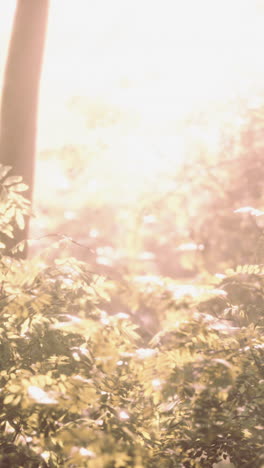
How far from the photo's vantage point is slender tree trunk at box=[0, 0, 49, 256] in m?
6.09

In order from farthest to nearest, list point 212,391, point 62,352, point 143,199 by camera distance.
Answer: point 143,199
point 62,352
point 212,391

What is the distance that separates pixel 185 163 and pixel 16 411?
580cm

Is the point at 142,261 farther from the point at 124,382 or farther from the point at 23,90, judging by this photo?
the point at 124,382

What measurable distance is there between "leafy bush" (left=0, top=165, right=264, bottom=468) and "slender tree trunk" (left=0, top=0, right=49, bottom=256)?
7.82 feet

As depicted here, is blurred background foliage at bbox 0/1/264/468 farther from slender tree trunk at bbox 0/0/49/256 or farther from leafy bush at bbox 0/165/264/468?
slender tree trunk at bbox 0/0/49/256

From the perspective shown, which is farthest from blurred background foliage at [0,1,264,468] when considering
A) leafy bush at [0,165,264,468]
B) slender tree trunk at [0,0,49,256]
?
slender tree trunk at [0,0,49,256]

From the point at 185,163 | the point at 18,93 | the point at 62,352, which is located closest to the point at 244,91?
the point at 185,163

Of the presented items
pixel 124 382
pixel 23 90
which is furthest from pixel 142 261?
pixel 124 382

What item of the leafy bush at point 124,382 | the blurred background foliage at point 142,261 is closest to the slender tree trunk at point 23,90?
the blurred background foliage at point 142,261

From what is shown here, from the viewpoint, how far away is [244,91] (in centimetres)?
845

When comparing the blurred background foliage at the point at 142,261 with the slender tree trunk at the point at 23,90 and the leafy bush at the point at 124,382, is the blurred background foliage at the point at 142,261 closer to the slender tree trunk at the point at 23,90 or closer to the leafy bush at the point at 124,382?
the leafy bush at the point at 124,382

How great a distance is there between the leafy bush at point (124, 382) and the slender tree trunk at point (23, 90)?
2.38 meters

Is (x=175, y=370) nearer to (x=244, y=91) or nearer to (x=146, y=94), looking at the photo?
(x=244, y=91)

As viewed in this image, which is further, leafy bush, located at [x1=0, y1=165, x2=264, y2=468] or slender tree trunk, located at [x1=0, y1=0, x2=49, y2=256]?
slender tree trunk, located at [x1=0, y1=0, x2=49, y2=256]
